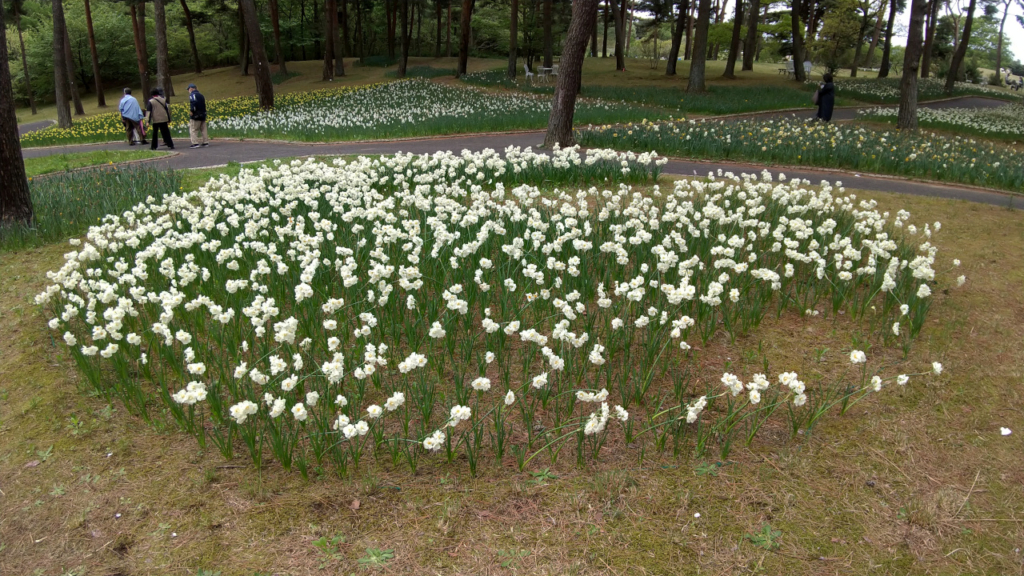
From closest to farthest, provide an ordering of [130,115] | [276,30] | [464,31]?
[130,115] < [464,31] < [276,30]

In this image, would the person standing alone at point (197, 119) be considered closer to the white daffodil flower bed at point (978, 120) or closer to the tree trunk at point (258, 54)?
the tree trunk at point (258, 54)

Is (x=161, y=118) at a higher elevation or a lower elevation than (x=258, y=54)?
lower

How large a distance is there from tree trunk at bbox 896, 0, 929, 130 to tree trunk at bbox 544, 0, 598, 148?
909cm

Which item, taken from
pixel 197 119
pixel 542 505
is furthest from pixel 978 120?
pixel 197 119

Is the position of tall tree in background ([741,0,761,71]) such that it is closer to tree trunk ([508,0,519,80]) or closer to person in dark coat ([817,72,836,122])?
tree trunk ([508,0,519,80])

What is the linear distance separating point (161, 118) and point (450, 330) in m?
14.0

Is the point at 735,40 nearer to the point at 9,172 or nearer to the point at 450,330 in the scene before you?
the point at 9,172

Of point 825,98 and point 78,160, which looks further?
point 825,98

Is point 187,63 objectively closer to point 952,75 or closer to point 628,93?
point 628,93

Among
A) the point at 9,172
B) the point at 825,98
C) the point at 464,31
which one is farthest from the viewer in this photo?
the point at 464,31

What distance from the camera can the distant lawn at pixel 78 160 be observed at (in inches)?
477

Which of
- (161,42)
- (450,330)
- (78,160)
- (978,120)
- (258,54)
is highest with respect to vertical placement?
(161,42)

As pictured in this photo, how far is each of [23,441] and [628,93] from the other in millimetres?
24555

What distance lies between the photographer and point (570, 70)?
12.0m
